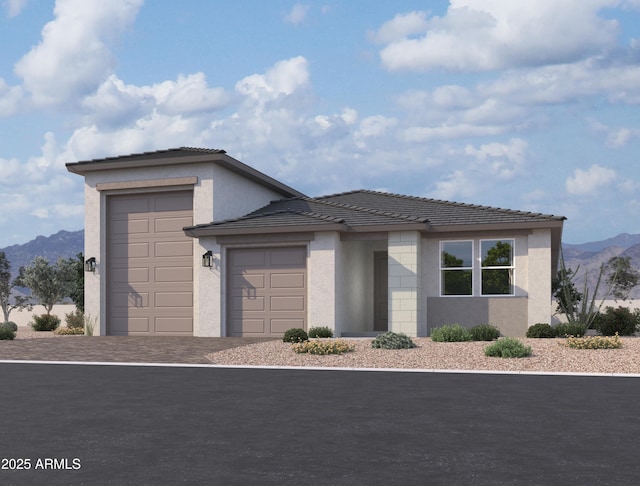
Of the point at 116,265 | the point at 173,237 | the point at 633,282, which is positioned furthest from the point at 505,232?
the point at 633,282

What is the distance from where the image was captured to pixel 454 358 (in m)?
16.9

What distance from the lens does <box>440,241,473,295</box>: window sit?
949 inches

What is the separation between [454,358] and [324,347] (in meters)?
3.19

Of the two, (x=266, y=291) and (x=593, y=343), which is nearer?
(x=593, y=343)

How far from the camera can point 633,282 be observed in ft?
194

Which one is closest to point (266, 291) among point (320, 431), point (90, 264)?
point (90, 264)

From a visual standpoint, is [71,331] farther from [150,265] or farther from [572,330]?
[572,330]

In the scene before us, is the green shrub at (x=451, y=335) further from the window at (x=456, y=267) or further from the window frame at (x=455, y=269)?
the window at (x=456, y=267)

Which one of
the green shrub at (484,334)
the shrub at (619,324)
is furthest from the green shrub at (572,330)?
the shrub at (619,324)

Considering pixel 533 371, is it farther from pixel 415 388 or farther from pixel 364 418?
pixel 364 418

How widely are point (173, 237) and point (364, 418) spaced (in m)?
18.0

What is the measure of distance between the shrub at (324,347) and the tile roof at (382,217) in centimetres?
560

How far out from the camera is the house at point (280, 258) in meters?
23.5

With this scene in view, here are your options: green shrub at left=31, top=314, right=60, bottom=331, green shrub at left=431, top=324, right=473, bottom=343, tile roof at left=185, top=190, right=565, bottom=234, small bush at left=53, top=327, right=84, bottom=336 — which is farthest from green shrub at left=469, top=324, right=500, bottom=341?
green shrub at left=31, top=314, right=60, bottom=331
